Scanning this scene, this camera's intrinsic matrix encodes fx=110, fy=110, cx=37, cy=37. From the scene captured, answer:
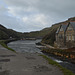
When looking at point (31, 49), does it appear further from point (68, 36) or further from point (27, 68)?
point (27, 68)

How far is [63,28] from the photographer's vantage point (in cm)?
4822

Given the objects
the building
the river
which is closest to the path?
the river

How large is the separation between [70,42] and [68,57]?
1265cm

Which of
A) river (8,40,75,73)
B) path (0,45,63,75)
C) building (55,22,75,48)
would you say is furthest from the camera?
building (55,22,75,48)

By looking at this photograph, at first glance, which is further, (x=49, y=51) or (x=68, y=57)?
(x=49, y=51)

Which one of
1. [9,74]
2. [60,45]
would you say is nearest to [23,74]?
[9,74]

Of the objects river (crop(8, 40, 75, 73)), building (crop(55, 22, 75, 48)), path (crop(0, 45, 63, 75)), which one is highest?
building (crop(55, 22, 75, 48))

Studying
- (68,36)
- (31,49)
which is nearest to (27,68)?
(68,36)

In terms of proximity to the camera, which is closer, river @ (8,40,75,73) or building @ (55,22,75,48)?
Result: river @ (8,40,75,73)

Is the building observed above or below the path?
above

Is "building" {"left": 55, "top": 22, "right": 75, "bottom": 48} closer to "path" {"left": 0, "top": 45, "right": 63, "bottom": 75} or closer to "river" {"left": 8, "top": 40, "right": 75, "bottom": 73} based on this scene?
"river" {"left": 8, "top": 40, "right": 75, "bottom": 73}

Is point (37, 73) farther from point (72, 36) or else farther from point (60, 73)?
point (72, 36)

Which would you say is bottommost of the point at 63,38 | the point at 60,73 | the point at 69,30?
the point at 60,73

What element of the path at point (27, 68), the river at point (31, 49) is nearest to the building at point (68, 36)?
the river at point (31, 49)
